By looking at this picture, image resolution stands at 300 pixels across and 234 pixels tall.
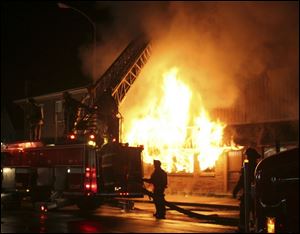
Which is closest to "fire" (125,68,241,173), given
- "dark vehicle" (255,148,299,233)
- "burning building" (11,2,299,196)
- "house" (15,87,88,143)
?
"burning building" (11,2,299,196)

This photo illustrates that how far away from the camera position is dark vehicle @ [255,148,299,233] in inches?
187

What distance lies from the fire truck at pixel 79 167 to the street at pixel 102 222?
1.82 ft

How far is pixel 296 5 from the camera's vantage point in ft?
45.4

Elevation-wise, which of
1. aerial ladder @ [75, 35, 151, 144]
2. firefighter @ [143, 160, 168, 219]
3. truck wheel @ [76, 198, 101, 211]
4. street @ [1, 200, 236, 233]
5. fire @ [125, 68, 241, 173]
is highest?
aerial ladder @ [75, 35, 151, 144]

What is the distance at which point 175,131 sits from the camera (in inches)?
758

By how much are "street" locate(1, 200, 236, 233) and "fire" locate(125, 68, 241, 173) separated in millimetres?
4465

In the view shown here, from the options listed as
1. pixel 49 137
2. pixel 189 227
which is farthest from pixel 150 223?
pixel 49 137

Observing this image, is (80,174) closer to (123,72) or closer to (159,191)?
(159,191)

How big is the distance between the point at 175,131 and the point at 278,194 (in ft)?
46.9

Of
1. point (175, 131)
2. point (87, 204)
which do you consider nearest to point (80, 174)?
point (87, 204)

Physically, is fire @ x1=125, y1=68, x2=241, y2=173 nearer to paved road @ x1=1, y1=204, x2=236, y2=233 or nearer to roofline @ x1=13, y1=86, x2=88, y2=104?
paved road @ x1=1, y1=204, x2=236, y2=233

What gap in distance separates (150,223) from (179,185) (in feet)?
26.9

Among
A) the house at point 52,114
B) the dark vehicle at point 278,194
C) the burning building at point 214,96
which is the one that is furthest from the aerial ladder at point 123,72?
the dark vehicle at point 278,194

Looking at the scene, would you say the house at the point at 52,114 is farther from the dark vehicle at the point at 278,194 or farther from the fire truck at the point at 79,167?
the dark vehicle at the point at 278,194
